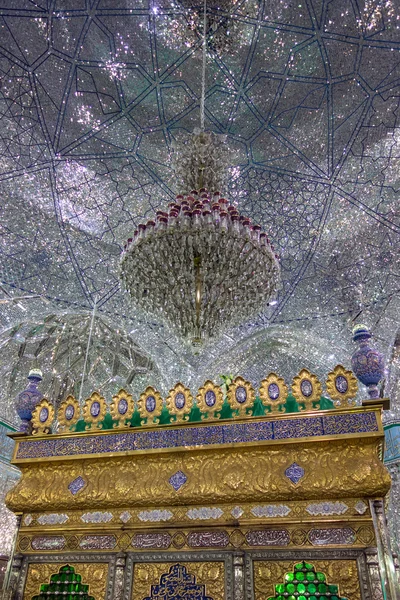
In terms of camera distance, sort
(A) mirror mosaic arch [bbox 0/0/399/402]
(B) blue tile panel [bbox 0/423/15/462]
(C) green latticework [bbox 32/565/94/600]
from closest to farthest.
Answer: (C) green latticework [bbox 32/565/94/600] < (A) mirror mosaic arch [bbox 0/0/399/402] < (B) blue tile panel [bbox 0/423/15/462]

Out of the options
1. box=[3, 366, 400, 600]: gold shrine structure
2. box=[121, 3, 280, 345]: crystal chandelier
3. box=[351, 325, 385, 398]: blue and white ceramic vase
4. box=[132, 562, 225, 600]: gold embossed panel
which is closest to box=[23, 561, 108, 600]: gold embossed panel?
box=[3, 366, 400, 600]: gold shrine structure

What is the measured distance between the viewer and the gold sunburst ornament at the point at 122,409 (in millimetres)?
2836

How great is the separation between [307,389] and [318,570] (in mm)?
854

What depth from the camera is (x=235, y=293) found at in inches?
174

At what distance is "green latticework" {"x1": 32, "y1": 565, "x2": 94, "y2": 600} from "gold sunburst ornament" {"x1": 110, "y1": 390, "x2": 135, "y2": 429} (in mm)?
810

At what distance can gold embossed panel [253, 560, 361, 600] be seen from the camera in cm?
207

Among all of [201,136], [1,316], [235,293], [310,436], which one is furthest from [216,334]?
[1,316]

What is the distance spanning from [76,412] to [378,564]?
1.86m

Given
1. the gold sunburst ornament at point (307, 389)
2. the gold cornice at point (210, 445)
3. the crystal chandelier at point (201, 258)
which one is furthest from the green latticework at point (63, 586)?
the crystal chandelier at point (201, 258)

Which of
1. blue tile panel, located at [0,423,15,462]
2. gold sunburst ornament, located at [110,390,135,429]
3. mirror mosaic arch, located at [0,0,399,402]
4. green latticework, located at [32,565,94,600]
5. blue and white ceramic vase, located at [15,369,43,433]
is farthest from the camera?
blue tile panel, located at [0,423,15,462]

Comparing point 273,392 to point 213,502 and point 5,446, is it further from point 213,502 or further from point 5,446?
point 5,446

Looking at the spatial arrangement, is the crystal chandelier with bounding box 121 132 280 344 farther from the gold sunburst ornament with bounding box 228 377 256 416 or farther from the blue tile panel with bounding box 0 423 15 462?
the blue tile panel with bounding box 0 423 15 462

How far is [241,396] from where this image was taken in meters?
2.66

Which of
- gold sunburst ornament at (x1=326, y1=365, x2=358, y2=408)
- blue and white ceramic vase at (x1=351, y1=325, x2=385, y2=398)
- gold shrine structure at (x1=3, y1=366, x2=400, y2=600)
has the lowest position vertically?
gold shrine structure at (x1=3, y1=366, x2=400, y2=600)
